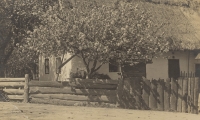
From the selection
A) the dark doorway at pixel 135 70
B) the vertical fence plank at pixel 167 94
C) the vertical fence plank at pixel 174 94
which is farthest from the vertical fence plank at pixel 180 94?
the dark doorway at pixel 135 70

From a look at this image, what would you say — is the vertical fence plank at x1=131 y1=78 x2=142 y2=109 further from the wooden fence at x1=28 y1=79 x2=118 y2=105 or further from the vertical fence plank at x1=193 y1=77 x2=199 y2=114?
the vertical fence plank at x1=193 y1=77 x2=199 y2=114

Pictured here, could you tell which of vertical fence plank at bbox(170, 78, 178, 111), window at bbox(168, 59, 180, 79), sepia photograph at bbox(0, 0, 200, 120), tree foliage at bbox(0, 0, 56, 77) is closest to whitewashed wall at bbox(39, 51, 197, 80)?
window at bbox(168, 59, 180, 79)

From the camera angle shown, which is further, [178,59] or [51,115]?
[178,59]

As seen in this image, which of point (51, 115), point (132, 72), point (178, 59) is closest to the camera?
point (51, 115)

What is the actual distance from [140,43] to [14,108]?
227 inches

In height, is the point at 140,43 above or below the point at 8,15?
below

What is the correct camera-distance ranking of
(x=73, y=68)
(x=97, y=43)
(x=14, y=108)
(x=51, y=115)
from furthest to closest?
(x=73, y=68), (x=97, y=43), (x=14, y=108), (x=51, y=115)

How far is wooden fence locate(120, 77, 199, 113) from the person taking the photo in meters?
12.5

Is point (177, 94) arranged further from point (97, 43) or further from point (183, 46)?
point (183, 46)

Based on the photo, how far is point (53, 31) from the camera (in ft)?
43.4

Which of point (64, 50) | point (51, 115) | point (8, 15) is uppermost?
point (8, 15)

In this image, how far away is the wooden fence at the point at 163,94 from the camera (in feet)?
40.9

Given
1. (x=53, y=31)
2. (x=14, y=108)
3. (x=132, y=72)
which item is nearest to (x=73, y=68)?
(x=132, y=72)

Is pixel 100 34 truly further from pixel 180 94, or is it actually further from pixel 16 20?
pixel 16 20
